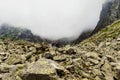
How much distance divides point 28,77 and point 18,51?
53.6 ft

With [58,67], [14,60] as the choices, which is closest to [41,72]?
[58,67]

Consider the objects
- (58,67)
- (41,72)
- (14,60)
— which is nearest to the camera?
(41,72)

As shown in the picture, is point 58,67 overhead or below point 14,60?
below

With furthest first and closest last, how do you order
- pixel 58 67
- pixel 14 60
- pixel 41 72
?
pixel 14 60 < pixel 58 67 < pixel 41 72

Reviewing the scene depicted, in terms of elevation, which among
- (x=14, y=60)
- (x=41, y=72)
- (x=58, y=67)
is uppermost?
(x=14, y=60)

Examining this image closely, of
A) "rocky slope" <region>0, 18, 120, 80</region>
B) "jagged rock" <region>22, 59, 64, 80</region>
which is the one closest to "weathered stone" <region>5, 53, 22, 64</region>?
"rocky slope" <region>0, 18, 120, 80</region>

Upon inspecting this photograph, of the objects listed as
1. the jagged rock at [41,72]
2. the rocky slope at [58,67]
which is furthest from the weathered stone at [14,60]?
the jagged rock at [41,72]

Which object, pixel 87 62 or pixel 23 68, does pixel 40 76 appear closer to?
pixel 23 68

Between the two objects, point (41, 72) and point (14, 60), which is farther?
point (14, 60)

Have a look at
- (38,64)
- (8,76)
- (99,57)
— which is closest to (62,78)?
(38,64)

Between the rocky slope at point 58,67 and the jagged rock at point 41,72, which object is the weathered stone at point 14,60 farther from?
the jagged rock at point 41,72

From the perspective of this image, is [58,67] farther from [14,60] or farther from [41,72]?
[14,60]

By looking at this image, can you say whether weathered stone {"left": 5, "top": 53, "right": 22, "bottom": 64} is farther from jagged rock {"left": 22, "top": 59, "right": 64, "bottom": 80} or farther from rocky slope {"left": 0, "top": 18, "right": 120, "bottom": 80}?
jagged rock {"left": 22, "top": 59, "right": 64, "bottom": 80}

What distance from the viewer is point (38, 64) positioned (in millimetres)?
28297
